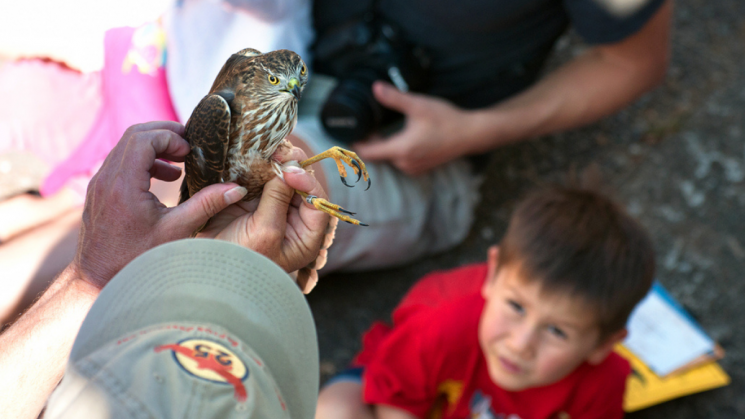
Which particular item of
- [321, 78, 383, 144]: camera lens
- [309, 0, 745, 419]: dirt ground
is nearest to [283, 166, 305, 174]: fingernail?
[321, 78, 383, 144]: camera lens

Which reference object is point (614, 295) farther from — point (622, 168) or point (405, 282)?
point (622, 168)

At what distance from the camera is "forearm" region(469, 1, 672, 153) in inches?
68.1

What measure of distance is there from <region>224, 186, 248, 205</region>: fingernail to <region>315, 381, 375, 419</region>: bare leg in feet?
3.49

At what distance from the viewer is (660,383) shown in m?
1.82

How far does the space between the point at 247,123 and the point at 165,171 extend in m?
0.11

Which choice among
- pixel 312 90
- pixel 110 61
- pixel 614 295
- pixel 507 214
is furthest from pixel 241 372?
pixel 507 214

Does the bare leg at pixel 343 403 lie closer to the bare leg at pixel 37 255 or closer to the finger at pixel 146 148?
the bare leg at pixel 37 255

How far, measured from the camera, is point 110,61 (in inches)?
26.1

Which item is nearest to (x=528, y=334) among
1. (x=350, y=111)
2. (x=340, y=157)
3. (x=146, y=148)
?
(x=350, y=111)

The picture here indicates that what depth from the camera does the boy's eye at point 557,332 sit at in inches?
50.4

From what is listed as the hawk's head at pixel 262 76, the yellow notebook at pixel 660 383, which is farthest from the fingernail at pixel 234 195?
the yellow notebook at pixel 660 383

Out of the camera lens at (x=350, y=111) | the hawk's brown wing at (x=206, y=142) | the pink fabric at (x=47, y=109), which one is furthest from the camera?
the camera lens at (x=350, y=111)

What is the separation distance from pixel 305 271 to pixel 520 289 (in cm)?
82

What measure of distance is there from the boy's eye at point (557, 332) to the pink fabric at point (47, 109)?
1.15 m
